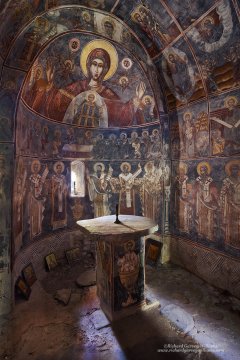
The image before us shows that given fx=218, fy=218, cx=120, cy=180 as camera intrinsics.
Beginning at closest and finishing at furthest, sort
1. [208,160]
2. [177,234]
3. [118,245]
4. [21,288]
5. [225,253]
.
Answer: [118,245] → [21,288] → [225,253] → [208,160] → [177,234]

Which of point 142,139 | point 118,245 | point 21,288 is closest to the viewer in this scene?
point 118,245

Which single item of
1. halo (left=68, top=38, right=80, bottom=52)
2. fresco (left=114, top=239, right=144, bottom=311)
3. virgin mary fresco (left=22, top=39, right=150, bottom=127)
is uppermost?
halo (left=68, top=38, right=80, bottom=52)

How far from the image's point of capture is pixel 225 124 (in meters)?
6.30

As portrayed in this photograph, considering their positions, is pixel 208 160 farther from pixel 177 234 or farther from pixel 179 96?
pixel 177 234

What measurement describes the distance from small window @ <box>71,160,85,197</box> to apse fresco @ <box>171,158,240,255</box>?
145 inches

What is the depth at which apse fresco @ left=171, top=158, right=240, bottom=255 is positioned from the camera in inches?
245

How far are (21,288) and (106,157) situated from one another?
556 cm

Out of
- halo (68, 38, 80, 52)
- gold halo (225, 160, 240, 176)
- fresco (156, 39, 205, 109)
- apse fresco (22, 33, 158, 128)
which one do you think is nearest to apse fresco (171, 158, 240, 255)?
gold halo (225, 160, 240, 176)

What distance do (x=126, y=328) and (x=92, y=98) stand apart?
7.68 meters

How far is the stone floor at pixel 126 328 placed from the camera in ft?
13.6

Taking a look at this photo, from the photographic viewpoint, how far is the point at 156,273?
24.4 feet

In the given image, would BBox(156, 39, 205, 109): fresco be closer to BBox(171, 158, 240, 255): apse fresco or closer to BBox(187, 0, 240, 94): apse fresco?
BBox(187, 0, 240, 94): apse fresco

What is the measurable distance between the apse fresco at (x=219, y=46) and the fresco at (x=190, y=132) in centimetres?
81

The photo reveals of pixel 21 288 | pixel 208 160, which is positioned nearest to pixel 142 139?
pixel 208 160
